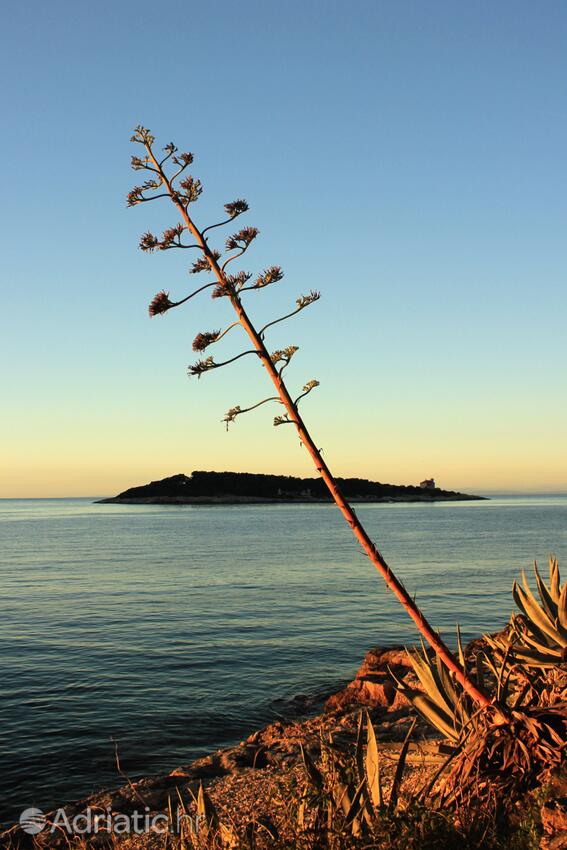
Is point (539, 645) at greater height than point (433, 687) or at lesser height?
greater

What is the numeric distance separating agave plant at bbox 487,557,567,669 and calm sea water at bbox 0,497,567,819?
6482mm

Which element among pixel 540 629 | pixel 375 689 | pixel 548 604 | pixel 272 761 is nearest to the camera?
pixel 540 629

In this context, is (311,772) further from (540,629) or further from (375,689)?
(375,689)

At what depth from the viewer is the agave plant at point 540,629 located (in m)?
6.06

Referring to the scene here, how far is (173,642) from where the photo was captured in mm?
19828

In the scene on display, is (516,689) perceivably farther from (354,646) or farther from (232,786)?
(354,646)

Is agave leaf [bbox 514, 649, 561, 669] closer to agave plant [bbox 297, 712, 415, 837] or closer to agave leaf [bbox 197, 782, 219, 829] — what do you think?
agave plant [bbox 297, 712, 415, 837]

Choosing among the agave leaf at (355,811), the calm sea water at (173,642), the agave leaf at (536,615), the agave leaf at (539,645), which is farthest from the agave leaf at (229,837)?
the calm sea water at (173,642)

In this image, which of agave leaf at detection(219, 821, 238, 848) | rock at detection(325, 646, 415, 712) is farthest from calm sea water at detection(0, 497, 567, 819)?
agave leaf at detection(219, 821, 238, 848)

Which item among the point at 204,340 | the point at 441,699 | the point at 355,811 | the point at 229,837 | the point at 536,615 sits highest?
the point at 204,340

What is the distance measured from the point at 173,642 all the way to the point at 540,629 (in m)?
15.0

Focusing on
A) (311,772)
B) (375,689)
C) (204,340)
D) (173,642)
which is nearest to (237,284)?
(204,340)

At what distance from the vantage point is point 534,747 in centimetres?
523

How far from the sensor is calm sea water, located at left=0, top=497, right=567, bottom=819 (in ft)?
38.0
